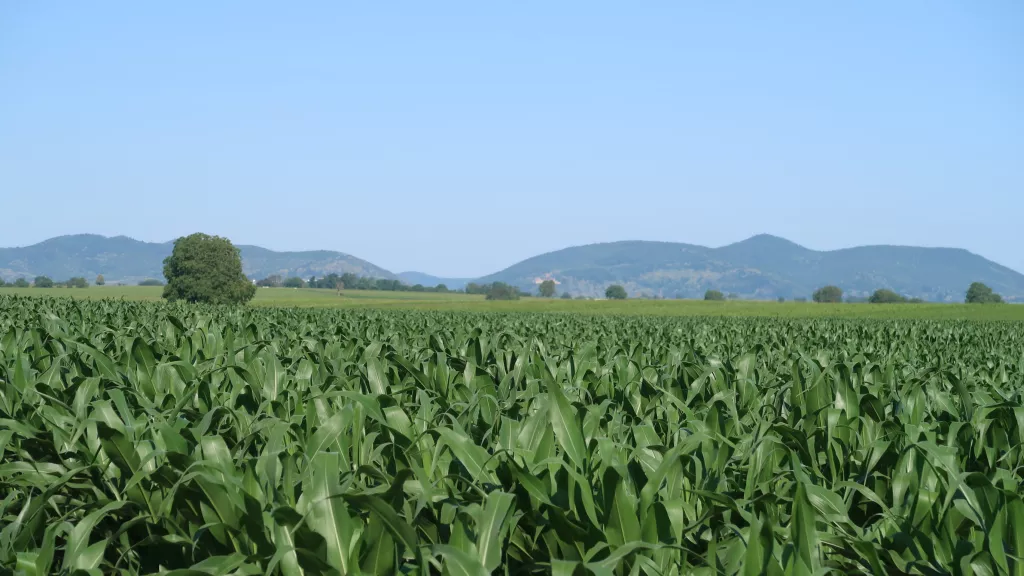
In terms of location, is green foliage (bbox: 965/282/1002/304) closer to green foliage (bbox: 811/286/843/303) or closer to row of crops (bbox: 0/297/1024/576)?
green foliage (bbox: 811/286/843/303)

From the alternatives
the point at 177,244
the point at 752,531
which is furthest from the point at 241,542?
the point at 177,244

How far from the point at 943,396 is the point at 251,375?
4.53m

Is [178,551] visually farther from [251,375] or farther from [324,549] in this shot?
[251,375]

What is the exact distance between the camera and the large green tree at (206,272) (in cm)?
9719

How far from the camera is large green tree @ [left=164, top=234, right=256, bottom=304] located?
9719 cm

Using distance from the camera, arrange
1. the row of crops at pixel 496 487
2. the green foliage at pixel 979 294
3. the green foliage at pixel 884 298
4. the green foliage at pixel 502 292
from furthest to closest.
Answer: the green foliage at pixel 502 292 → the green foliage at pixel 884 298 → the green foliage at pixel 979 294 → the row of crops at pixel 496 487

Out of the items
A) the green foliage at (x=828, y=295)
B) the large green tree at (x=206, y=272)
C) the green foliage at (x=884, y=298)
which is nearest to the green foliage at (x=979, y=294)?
the green foliage at (x=884, y=298)

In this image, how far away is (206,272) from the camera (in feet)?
323

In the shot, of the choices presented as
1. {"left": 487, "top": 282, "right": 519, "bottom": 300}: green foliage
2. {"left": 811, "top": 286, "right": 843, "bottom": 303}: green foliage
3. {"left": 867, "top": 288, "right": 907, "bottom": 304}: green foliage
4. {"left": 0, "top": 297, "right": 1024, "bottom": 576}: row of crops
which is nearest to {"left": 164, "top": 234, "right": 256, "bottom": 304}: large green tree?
{"left": 487, "top": 282, "right": 519, "bottom": 300}: green foliage

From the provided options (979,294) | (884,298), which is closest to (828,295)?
(884,298)

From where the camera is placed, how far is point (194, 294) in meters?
97.1

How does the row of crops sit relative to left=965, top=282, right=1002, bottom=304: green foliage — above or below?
below

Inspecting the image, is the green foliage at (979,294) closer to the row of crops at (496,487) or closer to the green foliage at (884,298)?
the green foliage at (884,298)

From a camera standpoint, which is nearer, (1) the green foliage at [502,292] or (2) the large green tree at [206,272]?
(2) the large green tree at [206,272]
